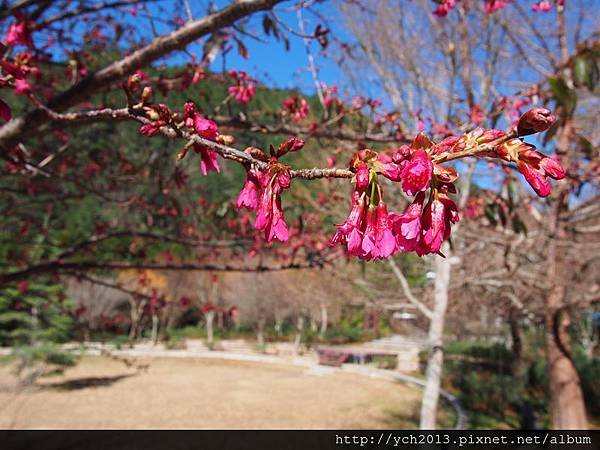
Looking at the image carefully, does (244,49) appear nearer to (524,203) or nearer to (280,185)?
(280,185)

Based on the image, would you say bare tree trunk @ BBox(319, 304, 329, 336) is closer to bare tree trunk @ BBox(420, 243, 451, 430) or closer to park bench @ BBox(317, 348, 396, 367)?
park bench @ BBox(317, 348, 396, 367)

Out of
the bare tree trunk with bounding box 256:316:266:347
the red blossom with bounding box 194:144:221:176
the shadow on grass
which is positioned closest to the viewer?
the red blossom with bounding box 194:144:221:176

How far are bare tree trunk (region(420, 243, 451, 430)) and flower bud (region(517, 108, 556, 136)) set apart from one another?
180 inches

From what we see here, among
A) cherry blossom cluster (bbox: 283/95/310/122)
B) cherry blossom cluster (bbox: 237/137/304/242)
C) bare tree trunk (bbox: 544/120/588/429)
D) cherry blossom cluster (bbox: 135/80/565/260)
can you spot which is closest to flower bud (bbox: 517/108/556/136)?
cherry blossom cluster (bbox: 135/80/565/260)

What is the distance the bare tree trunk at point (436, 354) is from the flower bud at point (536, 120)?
4.56m

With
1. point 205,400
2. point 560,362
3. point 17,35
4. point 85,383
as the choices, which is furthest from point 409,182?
point 85,383

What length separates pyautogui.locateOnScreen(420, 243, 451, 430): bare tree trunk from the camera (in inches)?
190

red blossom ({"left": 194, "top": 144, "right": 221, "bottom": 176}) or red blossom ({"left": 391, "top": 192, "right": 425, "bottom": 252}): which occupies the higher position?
red blossom ({"left": 194, "top": 144, "right": 221, "bottom": 176})

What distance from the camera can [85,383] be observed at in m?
11.8

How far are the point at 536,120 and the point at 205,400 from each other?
10.5m

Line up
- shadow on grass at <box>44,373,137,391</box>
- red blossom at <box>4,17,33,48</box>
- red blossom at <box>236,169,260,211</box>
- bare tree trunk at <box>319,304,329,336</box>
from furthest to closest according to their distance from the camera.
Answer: bare tree trunk at <box>319,304,329,336</box>, shadow on grass at <box>44,373,137,391</box>, red blossom at <box>4,17,33,48</box>, red blossom at <box>236,169,260,211</box>

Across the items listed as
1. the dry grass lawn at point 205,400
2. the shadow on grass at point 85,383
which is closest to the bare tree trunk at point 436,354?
the dry grass lawn at point 205,400

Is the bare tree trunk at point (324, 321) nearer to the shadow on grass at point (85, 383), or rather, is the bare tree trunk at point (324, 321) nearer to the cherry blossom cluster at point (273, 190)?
the shadow on grass at point (85, 383)

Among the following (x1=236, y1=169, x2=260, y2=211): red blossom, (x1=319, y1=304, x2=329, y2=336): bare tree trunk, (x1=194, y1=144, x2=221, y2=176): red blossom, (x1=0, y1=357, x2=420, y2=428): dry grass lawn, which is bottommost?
(x1=0, y1=357, x2=420, y2=428): dry grass lawn
